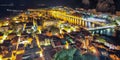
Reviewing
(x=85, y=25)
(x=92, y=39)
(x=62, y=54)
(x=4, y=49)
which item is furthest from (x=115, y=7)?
(x=4, y=49)

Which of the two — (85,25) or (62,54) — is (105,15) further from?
(62,54)

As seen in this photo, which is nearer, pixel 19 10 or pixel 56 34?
pixel 56 34

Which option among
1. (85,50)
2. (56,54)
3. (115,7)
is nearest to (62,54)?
(56,54)

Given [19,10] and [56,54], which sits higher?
[19,10]

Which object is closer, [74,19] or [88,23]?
[88,23]

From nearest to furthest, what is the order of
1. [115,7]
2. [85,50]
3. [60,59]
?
[60,59] < [85,50] < [115,7]

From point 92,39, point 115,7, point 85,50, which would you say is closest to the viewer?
point 85,50

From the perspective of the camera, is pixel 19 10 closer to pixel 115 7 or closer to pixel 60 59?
pixel 60 59

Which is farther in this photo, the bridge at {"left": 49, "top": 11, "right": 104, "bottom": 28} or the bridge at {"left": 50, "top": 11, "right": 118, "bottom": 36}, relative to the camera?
the bridge at {"left": 49, "top": 11, "right": 104, "bottom": 28}

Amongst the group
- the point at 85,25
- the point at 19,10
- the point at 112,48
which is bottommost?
the point at 112,48

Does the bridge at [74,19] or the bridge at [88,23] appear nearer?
the bridge at [88,23]
